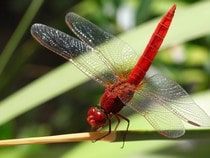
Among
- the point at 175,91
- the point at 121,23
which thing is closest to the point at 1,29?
the point at 121,23

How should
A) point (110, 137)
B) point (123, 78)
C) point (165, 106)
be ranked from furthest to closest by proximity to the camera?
point (123, 78) < point (165, 106) < point (110, 137)

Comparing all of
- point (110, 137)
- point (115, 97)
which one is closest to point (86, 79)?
point (115, 97)

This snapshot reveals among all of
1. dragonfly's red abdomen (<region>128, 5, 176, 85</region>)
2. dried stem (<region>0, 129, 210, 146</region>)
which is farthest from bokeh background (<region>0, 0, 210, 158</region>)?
dried stem (<region>0, 129, 210, 146</region>)

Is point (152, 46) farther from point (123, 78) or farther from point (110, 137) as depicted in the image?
point (110, 137)

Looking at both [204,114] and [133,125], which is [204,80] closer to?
[133,125]

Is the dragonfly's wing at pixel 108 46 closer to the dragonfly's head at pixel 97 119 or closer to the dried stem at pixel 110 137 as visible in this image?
the dragonfly's head at pixel 97 119

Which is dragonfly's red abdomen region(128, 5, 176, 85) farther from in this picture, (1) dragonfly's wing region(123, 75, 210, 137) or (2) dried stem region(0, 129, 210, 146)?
(2) dried stem region(0, 129, 210, 146)

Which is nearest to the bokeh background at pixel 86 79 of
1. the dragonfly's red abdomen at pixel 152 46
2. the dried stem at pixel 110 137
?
the dragonfly's red abdomen at pixel 152 46

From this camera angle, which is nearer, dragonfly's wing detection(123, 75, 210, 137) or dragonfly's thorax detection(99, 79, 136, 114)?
dragonfly's wing detection(123, 75, 210, 137)

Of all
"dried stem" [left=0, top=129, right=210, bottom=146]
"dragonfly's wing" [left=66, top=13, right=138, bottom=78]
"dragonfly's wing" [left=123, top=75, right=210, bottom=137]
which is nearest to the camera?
"dried stem" [left=0, top=129, right=210, bottom=146]
